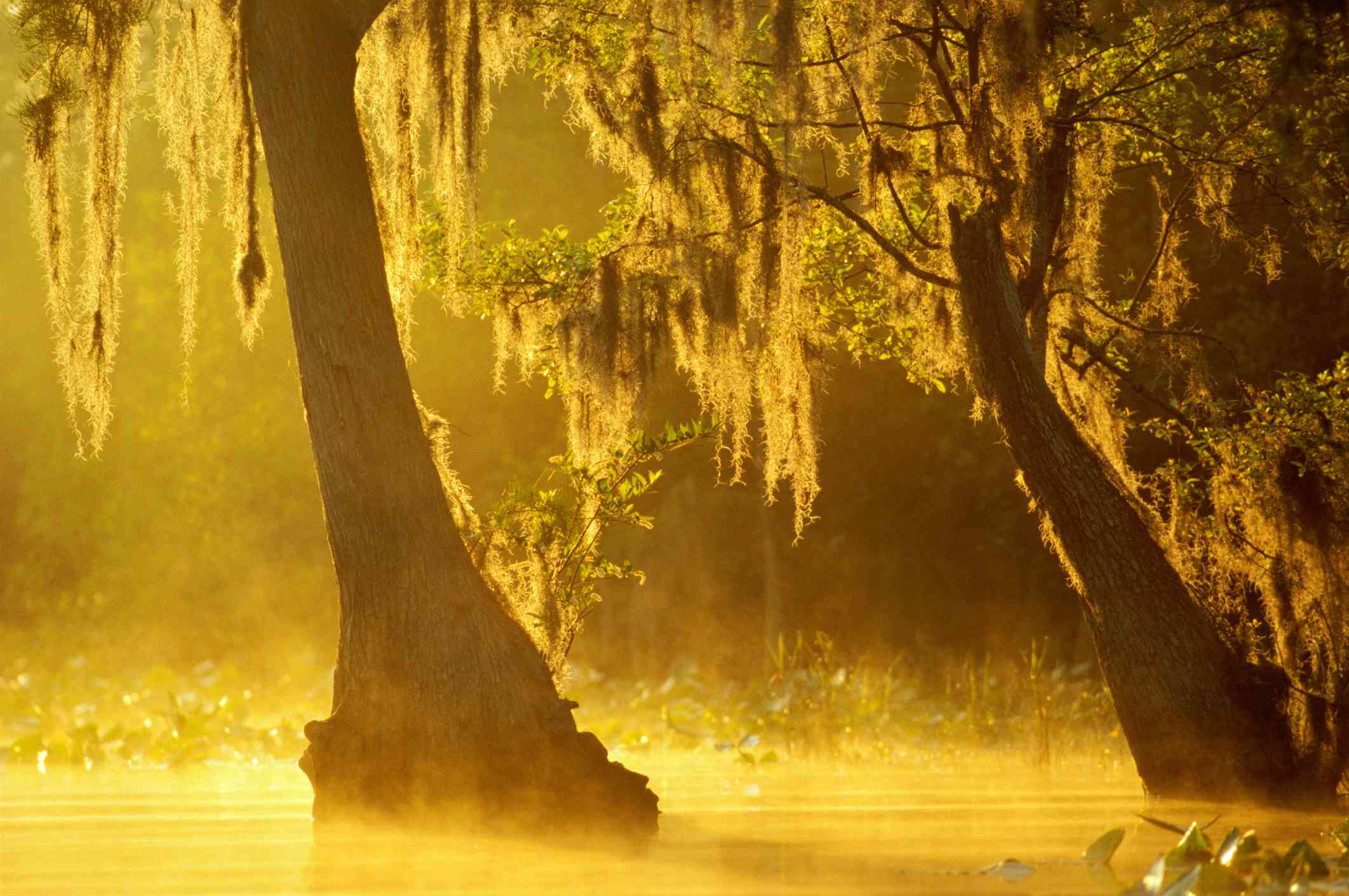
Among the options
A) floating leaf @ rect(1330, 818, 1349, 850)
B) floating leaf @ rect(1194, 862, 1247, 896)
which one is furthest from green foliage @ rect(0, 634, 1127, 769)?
floating leaf @ rect(1194, 862, 1247, 896)

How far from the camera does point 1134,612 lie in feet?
23.8

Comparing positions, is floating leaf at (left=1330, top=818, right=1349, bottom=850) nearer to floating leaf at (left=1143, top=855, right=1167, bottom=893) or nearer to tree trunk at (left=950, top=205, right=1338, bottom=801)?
floating leaf at (left=1143, top=855, right=1167, bottom=893)

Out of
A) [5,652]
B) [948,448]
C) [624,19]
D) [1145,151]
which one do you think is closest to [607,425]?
[624,19]

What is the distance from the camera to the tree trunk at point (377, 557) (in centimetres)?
607

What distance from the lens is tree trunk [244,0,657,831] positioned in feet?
19.9

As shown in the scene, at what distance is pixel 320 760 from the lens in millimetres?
6168

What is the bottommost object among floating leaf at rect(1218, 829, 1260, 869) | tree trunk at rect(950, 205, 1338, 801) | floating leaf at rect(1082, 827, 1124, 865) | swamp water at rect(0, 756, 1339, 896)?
swamp water at rect(0, 756, 1339, 896)

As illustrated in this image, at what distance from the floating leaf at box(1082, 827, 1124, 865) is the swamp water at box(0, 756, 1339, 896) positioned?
60 millimetres

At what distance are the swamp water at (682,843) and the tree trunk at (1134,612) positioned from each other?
0.26 m

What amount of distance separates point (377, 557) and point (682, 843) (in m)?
1.68

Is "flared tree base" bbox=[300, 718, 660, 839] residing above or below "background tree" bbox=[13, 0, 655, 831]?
below

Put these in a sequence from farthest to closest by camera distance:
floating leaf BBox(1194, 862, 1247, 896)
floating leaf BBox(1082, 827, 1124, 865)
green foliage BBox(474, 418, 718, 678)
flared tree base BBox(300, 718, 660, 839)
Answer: green foliage BBox(474, 418, 718, 678), flared tree base BBox(300, 718, 660, 839), floating leaf BBox(1082, 827, 1124, 865), floating leaf BBox(1194, 862, 1247, 896)

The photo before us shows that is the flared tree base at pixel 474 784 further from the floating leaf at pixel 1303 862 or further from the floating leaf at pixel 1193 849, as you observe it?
the floating leaf at pixel 1303 862

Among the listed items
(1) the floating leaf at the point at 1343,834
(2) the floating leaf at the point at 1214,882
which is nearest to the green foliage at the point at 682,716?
(1) the floating leaf at the point at 1343,834
